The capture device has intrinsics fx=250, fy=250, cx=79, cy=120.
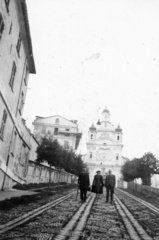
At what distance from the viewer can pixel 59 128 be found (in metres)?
60.4

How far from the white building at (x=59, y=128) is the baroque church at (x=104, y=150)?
22.7 metres

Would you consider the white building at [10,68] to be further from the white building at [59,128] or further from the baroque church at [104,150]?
the baroque church at [104,150]

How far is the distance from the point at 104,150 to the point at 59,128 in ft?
88.3

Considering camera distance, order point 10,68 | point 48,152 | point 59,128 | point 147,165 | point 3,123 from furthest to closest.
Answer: point 59,128 < point 147,165 < point 48,152 < point 10,68 < point 3,123

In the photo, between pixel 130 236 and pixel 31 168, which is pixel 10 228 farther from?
pixel 31 168

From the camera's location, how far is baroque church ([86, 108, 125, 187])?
3167 inches

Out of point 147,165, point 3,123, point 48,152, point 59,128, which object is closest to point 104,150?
point 59,128

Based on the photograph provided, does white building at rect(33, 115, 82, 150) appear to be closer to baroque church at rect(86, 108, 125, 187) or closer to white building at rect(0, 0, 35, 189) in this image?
baroque church at rect(86, 108, 125, 187)

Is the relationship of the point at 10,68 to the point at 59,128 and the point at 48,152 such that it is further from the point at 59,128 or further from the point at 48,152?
the point at 59,128

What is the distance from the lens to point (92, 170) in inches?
3191

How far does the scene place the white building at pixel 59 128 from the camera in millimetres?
59500

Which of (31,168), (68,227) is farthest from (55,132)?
(68,227)

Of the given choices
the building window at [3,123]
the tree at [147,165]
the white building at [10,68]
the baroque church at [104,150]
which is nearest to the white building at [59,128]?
the tree at [147,165]

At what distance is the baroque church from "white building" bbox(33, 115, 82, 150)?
22.7 meters
